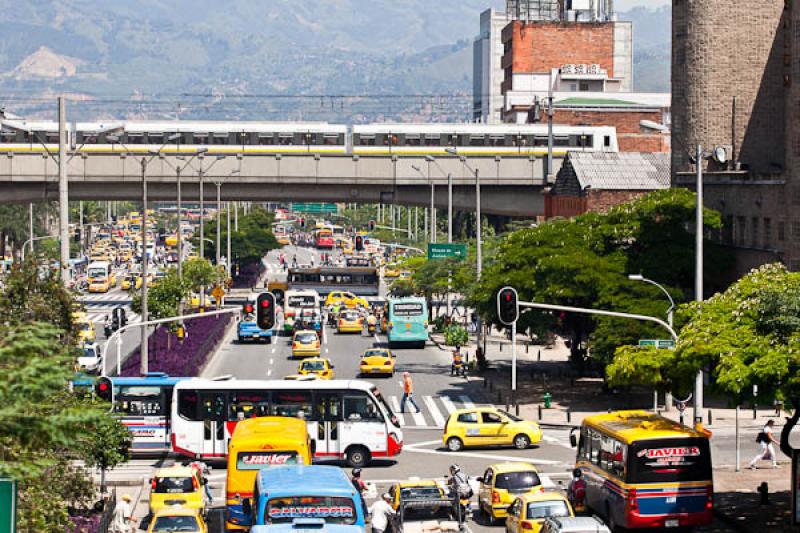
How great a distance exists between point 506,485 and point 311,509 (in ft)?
35.4

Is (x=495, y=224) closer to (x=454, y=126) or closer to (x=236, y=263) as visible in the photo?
(x=236, y=263)

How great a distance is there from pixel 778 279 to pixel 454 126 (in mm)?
72434

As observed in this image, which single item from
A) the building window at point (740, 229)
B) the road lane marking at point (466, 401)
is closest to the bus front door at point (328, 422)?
the road lane marking at point (466, 401)

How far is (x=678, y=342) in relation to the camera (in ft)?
123

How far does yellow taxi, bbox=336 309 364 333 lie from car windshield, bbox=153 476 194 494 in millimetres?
52928

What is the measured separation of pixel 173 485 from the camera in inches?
1518

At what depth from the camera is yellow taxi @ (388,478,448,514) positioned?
110 feet

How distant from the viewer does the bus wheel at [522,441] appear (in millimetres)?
49281

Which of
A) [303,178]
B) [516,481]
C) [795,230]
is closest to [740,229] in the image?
[795,230]

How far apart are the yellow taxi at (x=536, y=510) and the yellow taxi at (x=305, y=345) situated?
1723 inches

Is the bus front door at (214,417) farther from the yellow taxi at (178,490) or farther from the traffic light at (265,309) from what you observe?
the traffic light at (265,309)

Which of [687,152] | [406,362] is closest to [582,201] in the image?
[687,152]

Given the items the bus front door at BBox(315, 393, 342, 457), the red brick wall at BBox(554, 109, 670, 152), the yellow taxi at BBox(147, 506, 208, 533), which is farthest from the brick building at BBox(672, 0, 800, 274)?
the red brick wall at BBox(554, 109, 670, 152)

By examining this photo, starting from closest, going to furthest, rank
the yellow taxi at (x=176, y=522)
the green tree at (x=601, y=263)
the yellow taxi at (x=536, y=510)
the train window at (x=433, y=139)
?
the yellow taxi at (x=536, y=510)
the yellow taxi at (x=176, y=522)
the green tree at (x=601, y=263)
the train window at (x=433, y=139)
